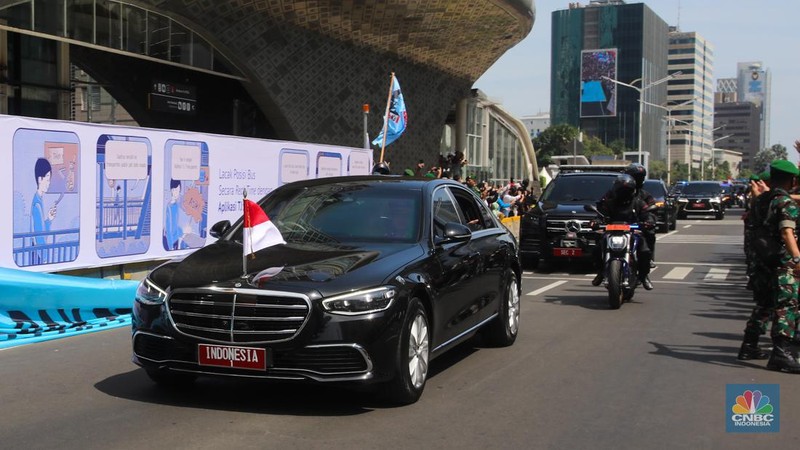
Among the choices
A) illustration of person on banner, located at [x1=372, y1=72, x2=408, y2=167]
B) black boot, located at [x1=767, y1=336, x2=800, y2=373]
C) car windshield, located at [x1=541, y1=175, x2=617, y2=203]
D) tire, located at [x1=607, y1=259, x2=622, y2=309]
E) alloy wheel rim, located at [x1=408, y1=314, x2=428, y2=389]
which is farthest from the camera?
illustration of person on banner, located at [x1=372, y1=72, x2=408, y2=167]

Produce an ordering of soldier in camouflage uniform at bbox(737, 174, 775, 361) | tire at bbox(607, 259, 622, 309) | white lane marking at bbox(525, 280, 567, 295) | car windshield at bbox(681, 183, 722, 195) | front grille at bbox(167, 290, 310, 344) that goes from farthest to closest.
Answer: car windshield at bbox(681, 183, 722, 195) → white lane marking at bbox(525, 280, 567, 295) → tire at bbox(607, 259, 622, 309) → soldier in camouflage uniform at bbox(737, 174, 775, 361) → front grille at bbox(167, 290, 310, 344)

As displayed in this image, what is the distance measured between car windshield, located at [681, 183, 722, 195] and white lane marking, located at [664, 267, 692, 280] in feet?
82.7

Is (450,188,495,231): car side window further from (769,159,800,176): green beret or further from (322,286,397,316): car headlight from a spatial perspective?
(769,159,800,176): green beret

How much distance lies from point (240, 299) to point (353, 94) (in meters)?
31.9

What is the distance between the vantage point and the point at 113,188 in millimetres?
11336

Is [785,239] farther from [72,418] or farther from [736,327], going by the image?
[72,418]

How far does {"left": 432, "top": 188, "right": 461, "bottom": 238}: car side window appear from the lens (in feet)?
23.4

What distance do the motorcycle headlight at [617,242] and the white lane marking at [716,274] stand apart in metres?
4.88

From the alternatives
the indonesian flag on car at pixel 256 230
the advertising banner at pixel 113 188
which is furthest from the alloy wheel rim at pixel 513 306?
the advertising banner at pixel 113 188

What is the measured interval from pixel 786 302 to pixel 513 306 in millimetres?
2579

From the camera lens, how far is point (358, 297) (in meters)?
5.65

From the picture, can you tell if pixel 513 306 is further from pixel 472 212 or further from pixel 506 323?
pixel 472 212

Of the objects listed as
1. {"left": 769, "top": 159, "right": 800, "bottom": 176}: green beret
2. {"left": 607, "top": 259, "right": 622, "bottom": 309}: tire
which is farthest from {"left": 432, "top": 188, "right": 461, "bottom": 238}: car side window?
{"left": 607, "top": 259, "right": 622, "bottom": 309}: tire

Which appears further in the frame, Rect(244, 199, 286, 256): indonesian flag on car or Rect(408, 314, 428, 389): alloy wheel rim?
Rect(244, 199, 286, 256): indonesian flag on car
